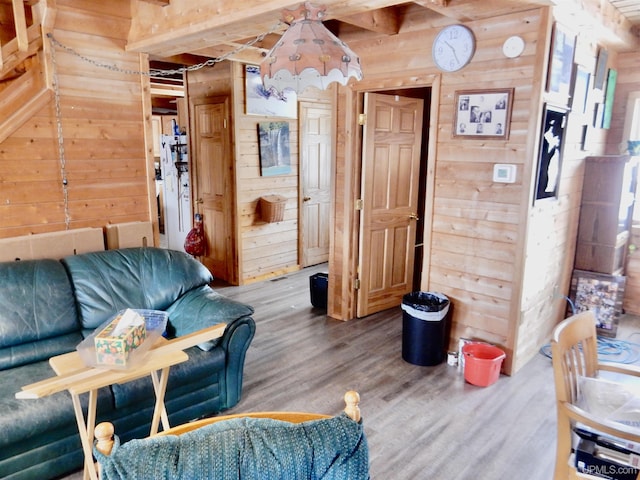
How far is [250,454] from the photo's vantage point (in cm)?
106

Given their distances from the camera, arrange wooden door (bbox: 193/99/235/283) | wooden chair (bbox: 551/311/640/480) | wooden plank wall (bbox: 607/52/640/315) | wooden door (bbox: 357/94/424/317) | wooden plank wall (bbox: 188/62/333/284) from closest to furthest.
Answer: wooden chair (bbox: 551/311/640/480), wooden door (bbox: 357/94/424/317), wooden plank wall (bbox: 607/52/640/315), wooden plank wall (bbox: 188/62/333/284), wooden door (bbox: 193/99/235/283)

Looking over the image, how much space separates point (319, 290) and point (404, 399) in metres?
1.80

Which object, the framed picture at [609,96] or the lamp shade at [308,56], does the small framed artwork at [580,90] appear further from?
the lamp shade at [308,56]

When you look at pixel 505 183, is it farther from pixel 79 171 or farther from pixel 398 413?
pixel 79 171

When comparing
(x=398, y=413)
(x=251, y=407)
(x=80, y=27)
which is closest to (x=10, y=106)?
(x=80, y=27)

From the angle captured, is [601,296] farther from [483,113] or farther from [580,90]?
[483,113]

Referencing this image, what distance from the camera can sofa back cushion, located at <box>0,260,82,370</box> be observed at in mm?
2576

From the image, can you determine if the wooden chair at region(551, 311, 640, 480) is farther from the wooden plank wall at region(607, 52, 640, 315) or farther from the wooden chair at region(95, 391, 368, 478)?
the wooden plank wall at region(607, 52, 640, 315)

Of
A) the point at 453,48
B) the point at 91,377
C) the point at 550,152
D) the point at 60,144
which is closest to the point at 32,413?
the point at 91,377

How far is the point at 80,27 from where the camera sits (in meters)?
3.27

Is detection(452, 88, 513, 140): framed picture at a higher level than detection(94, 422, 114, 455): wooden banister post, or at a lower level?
higher

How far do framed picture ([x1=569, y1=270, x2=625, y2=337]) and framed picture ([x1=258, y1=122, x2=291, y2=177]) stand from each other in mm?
3361

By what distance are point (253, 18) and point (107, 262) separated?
5.93 ft

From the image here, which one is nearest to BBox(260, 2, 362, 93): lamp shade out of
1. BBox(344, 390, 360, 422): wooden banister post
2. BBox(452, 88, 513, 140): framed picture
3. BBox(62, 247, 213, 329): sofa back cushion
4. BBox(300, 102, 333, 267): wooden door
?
BBox(344, 390, 360, 422): wooden banister post
